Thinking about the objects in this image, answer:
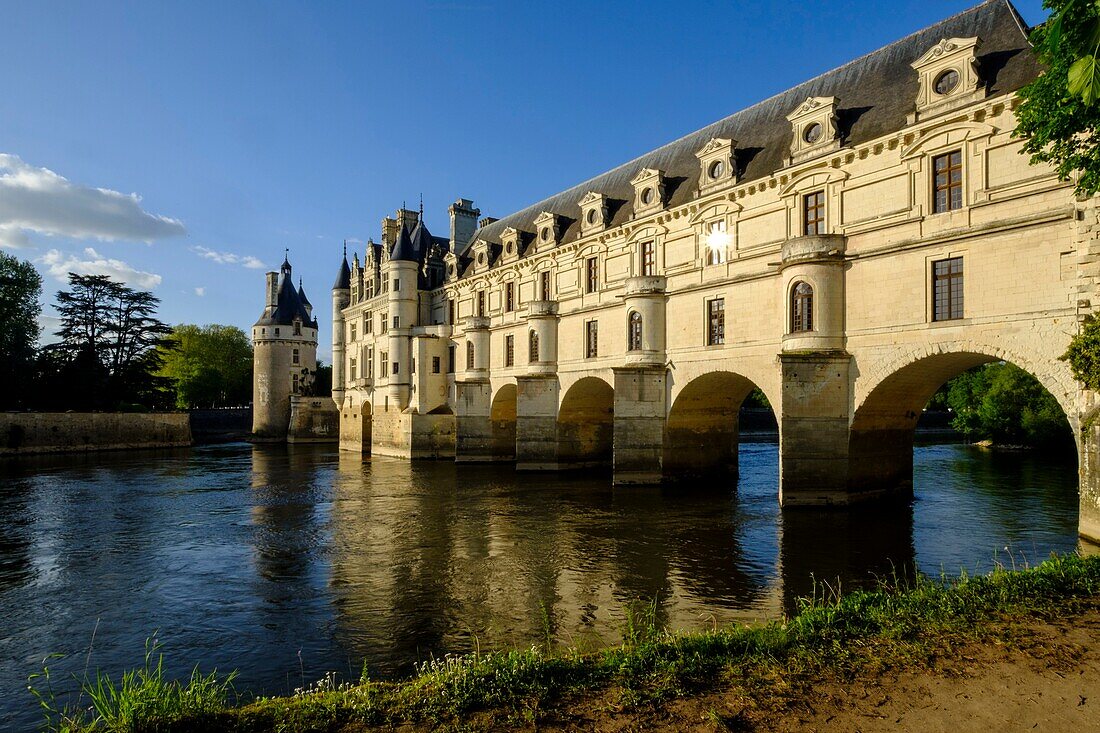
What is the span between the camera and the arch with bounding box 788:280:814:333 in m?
20.5

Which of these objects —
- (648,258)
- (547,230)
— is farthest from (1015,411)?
(547,230)

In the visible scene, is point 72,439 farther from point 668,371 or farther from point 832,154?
point 832,154

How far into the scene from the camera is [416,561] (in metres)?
15.6

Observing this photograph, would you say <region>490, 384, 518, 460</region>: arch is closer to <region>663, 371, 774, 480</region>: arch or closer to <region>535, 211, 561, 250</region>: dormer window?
<region>535, 211, 561, 250</region>: dormer window

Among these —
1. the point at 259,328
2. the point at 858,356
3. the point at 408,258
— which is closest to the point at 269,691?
the point at 858,356

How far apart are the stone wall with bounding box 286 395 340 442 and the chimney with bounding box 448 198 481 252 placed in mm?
24511

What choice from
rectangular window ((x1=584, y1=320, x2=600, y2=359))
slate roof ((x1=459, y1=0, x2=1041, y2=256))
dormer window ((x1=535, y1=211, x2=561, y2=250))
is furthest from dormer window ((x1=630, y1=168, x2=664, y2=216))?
dormer window ((x1=535, y1=211, x2=561, y2=250))

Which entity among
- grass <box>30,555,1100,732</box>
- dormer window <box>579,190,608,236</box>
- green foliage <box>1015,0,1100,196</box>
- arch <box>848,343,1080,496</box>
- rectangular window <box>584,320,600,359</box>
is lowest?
grass <box>30,555,1100,732</box>

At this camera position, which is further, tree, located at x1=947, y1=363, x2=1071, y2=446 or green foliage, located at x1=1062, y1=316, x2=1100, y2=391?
tree, located at x1=947, y1=363, x2=1071, y2=446

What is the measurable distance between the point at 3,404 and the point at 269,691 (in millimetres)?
58163

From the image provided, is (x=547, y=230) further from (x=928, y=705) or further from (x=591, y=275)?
(x=928, y=705)

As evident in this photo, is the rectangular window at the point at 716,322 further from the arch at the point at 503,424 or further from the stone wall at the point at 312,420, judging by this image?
the stone wall at the point at 312,420

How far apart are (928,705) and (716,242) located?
20996 millimetres

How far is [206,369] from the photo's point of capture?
81.8 metres
